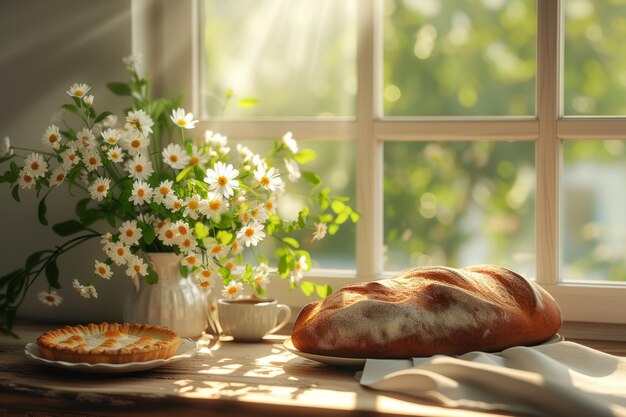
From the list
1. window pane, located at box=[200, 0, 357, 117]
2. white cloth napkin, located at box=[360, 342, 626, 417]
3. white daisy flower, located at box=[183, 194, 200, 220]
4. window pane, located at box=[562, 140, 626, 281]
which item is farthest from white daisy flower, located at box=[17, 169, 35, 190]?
A: window pane, located at box=[562, 140, 626, 281]

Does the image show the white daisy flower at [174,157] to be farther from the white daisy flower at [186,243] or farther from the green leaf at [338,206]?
the green leaf at [338,206]

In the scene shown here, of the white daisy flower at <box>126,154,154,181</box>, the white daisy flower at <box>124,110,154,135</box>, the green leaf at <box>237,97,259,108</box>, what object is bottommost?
the white daisy flower at <box>126,154,154,181</box>

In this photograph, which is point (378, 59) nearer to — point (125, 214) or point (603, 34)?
point (603, 34)

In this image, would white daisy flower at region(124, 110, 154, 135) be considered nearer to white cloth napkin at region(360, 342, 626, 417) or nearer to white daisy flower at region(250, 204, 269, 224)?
white daisy flower at region(250, 204, 269, 224)

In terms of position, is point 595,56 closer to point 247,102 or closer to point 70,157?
point 247,102

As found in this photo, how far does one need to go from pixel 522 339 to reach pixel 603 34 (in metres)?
0.72

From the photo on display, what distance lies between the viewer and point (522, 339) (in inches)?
61.1

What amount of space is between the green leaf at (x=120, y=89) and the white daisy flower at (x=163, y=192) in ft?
1.25

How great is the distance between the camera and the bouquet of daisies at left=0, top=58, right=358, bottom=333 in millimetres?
1673

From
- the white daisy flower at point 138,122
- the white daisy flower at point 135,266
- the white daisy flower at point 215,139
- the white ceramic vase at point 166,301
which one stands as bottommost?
the white ceramic vase at point 166,301

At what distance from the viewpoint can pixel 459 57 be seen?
1.96 meters

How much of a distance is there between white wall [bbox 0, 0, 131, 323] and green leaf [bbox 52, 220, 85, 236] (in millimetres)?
127

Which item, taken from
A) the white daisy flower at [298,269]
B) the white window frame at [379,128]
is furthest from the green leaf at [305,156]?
the white daisy flower at [298,269]

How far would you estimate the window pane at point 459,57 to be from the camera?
191 centimetres
